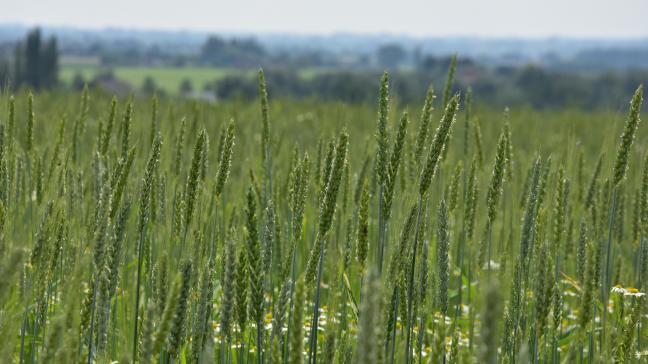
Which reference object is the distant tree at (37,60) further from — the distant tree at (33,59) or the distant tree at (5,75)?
the distant tree at (5,75)

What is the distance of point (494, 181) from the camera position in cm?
238

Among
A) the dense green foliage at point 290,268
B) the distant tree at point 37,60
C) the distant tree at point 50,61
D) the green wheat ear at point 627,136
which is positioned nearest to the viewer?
the dense green foliage at point 290,268

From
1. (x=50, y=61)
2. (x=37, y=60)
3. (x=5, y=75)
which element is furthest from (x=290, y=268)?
(x=37, y=60)

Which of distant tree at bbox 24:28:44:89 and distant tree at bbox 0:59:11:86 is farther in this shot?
distant tree at bbox 24:28:44:89

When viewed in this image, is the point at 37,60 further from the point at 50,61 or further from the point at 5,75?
the point at 5,75

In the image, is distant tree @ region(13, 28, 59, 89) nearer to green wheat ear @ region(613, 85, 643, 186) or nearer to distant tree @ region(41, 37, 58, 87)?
distant tree @ region(41, 37, 58, 87)

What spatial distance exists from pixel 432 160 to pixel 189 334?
1.28 meters

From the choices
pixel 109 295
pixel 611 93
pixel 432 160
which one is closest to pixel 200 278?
pixel 109 295

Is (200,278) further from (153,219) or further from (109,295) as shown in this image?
(153,219)

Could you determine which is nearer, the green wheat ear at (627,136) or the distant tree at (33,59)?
the green wheat ear at (627,136)

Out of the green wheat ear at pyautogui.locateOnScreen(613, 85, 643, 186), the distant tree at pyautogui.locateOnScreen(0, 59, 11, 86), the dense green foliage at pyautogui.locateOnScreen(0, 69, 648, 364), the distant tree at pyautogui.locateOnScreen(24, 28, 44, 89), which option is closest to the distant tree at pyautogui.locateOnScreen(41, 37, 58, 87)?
the distant tree at pyautogui.locateOnScreen(24, 28, 44, 89)

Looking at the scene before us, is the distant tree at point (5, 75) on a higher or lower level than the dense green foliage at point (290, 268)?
higher

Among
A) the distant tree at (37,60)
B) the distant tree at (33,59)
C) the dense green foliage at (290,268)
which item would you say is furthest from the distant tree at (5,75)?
the distant tree at (33,59)

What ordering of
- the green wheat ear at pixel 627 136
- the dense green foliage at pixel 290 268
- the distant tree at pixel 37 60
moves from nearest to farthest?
the dense green foliage at pixel 290 268 → the green wheat ear at pixel 627 136 → the distant tree at pixel 37 60
